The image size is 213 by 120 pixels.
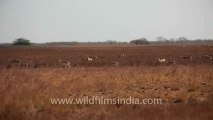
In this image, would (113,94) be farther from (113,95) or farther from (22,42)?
(22,42)

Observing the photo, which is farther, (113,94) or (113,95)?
(113,94)

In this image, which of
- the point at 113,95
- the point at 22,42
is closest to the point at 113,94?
the point at 113,95

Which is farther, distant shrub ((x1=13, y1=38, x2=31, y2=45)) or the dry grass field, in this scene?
distant shrub ((x1=13, y1=38, x2=31, y2=45))

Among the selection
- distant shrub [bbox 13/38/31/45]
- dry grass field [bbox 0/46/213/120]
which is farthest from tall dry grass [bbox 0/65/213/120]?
distant shrub [bbox 13/38/31/45]

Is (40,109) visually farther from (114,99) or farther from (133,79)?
(133,79)

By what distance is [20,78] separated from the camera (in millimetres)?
14539

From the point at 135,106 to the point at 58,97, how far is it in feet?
9.00

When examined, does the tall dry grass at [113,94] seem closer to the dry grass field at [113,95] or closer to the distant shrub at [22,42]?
the dry grass field at [113,95]

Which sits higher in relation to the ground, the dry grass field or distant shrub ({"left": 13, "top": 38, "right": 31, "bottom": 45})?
→ the dry grass field

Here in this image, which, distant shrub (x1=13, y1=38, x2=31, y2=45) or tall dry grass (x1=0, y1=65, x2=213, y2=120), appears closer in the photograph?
tall dry grass (x1=0, y1=65, x2=213, y2=120)

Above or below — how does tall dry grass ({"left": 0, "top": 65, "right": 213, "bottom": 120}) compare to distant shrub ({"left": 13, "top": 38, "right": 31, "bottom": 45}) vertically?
above

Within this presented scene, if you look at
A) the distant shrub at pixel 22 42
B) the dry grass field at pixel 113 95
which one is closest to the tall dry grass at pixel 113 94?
the dry grass field at pixel 113 95

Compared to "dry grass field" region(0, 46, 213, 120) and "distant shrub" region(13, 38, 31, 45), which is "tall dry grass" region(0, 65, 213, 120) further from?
"distant shrub" region(13, 38, 31, 45)

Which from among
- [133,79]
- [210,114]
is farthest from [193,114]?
[133,79]
